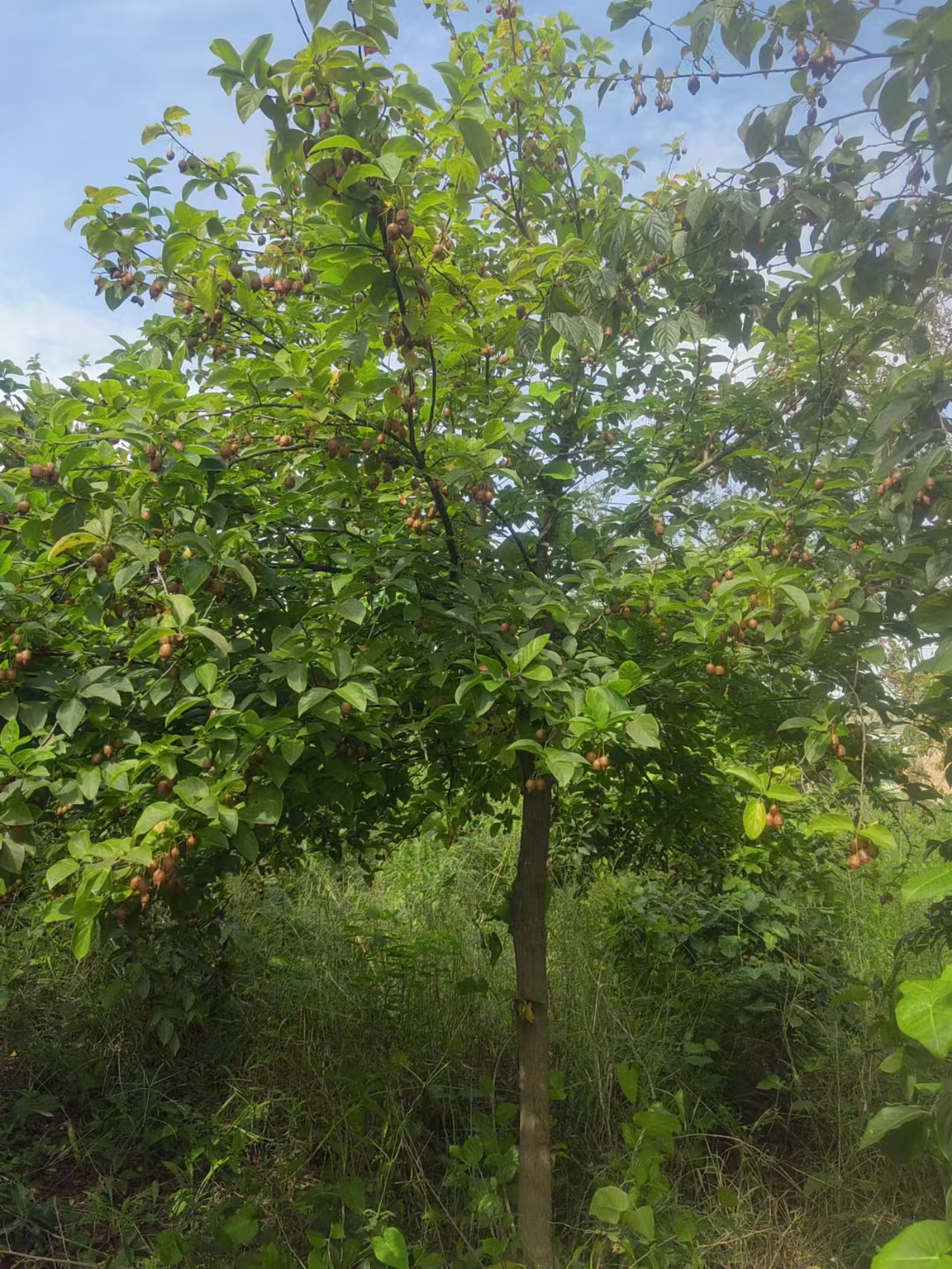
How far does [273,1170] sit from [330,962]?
97 cm

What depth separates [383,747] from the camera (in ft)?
6.83

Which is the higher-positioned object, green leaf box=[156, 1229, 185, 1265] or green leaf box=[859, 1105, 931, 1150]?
green leaf box=[859, 1105, 931, 1150]

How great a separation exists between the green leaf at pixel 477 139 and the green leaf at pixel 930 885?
4.30ft

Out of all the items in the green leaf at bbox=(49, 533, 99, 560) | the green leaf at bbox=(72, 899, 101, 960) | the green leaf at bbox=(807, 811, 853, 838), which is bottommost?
the green leaf at bbox=(72, 899, 101, 960)

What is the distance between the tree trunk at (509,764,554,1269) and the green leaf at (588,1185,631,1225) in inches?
6.2

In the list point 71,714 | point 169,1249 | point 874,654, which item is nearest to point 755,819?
point 874,654

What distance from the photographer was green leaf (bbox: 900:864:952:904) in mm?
1121

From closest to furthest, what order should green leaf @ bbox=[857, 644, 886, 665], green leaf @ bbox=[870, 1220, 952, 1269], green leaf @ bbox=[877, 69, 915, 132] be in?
green leaf @ bbox=[870, 1220, 952, 1269], green leaf @ bbox=[877, 69, 915, 132], green leaf @ bbox=[857, 644, 886, 665]

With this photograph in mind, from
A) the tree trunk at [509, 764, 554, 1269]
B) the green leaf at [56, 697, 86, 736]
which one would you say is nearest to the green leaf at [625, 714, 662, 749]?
the tree trunk at [509, 764, 554, 1269]

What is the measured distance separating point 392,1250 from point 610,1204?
0.56 m

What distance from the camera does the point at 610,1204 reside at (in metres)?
2.20

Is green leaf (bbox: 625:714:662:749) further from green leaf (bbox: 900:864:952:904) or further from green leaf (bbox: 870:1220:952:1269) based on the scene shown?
green leaf (bbox: 870:1220:952:1269)

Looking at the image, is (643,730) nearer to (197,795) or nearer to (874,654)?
A: (874,654)

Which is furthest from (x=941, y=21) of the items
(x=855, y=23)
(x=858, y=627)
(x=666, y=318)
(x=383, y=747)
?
(x=383, y=747)
